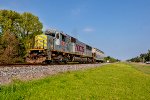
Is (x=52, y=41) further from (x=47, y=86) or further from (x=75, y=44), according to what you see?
(x=47, y=86)

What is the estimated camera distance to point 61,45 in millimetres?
33562

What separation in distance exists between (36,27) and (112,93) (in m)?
56.1

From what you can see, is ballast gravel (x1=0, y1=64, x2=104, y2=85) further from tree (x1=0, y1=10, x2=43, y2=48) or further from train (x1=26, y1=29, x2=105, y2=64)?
tree (x1=0, y1=10, x2=43, y2=48)

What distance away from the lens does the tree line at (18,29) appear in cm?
4972

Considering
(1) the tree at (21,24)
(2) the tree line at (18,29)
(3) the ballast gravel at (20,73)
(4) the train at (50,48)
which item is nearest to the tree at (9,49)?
(2) the tree line at (18,29)

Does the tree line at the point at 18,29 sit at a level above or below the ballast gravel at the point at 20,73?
above

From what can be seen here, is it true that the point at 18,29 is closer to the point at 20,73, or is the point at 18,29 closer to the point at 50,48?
the point at 50,48

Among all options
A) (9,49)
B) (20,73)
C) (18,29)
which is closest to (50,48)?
(20,73)

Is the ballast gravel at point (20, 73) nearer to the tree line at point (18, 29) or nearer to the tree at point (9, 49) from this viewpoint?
the tree at point (9, 49)

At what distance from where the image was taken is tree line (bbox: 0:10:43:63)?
163 ft

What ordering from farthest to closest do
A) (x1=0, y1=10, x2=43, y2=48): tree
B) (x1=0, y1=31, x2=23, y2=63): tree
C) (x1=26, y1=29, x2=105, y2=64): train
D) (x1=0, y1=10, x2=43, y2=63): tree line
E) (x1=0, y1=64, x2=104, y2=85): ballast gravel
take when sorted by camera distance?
(x1=0, y1=10, x2=43, y2=48): tree
(x1=0, y1=10, x2=43, y2=63): tree line
(x1=0, y1=31, x2=23, y2=63): tree
(x1=26, y1=29, x2=105, y2=64): train
(x1=0, y1=64, x2=104, y2=85): ballast gravel

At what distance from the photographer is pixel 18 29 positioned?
62.8 meters

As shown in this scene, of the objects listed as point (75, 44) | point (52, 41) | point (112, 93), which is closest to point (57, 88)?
point (112, 93)

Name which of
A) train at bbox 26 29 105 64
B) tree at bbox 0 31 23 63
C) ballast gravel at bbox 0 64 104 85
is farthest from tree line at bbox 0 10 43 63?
ballast gravel at bbox 0 64 104 85
